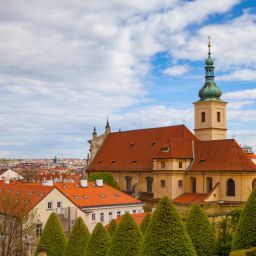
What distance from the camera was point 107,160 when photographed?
78.2 meters

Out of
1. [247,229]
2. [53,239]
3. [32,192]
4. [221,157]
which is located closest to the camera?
[247,229]

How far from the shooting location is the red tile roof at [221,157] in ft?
198

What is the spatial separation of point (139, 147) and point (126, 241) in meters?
51.5

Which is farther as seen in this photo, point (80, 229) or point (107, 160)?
point (107, 160)

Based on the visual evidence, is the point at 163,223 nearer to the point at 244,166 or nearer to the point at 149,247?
the point at 149,247

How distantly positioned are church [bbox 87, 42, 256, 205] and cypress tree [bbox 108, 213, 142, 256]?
3833cm

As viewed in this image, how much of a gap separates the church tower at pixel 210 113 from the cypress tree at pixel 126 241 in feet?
171

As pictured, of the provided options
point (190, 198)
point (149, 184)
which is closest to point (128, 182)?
point (149, 184)

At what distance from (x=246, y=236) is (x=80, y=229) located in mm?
10587

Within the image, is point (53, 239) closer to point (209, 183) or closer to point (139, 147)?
point (209, 183)

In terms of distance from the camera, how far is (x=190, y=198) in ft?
204

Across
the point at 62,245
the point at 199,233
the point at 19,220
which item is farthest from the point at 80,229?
the point at 19,220

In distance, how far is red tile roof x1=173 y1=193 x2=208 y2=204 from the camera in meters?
60.2

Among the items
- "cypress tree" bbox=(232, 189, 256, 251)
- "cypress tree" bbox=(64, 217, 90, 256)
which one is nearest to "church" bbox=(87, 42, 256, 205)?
"cypress tree" bbox=(64, 217, 90, 256)
